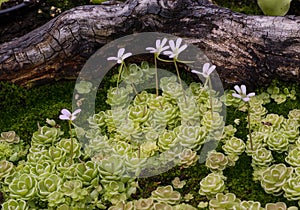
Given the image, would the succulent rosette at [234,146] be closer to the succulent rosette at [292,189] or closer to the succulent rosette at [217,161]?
the succulent rosette at [217,161]

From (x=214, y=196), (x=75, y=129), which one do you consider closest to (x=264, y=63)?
(x=214, y=196)

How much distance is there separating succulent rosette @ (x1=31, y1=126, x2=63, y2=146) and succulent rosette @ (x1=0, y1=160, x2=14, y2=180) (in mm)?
153

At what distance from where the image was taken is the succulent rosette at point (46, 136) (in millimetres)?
2014

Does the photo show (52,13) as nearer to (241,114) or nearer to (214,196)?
(241,114)

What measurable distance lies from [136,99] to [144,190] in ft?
1.57

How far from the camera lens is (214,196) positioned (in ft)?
5.84

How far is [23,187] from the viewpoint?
1.77 m

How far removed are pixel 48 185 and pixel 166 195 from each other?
0.42 metres

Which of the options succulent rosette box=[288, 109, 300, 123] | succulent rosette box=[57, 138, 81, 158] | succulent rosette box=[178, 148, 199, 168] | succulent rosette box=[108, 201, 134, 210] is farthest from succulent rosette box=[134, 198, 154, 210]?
succulent rosette box=[288, 109, 300, 123]

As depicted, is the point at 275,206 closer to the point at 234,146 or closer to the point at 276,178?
the point at 276,178

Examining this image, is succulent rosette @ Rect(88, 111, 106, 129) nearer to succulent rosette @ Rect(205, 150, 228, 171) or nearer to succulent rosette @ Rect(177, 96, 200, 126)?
succulent rosette @ Rect(177, 96, 200, 126)

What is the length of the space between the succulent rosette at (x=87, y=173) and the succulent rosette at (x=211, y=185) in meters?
0.39

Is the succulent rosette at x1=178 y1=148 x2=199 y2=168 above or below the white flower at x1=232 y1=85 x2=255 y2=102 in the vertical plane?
below

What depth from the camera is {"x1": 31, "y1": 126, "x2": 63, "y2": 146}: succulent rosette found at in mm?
2014
